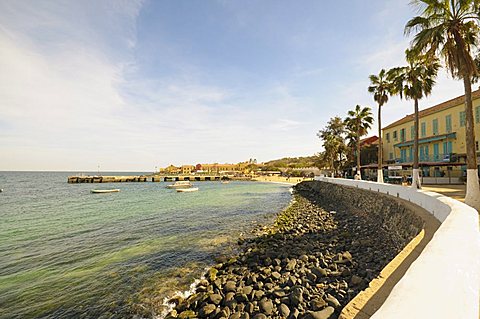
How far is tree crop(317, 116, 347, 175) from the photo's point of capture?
42.7 metres

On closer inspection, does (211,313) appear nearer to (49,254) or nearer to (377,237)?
(377,237)

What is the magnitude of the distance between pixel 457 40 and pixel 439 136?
20120 millimetres

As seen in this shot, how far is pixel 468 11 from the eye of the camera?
10164mm

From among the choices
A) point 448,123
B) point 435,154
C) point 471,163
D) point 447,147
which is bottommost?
point 471,163

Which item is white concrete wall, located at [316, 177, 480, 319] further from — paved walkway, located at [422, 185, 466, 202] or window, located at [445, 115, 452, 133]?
window, located at [445, 115, 452, 133]

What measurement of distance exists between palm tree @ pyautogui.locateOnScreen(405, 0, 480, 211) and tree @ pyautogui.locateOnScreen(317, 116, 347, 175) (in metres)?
32.1

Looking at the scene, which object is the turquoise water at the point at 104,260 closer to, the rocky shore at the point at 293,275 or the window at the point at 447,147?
the rocky shore at the point at 293,275

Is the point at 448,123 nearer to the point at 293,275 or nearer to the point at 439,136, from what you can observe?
the point at 439,136

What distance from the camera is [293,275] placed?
25.4ft

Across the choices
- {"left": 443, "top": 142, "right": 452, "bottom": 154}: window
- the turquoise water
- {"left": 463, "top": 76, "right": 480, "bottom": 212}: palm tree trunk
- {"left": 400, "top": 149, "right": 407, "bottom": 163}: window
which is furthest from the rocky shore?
{"left": 400, "top": 149, "right": 407, "bottom": 163}: window

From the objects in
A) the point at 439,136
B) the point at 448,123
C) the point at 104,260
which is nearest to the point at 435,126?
the point at 448,123

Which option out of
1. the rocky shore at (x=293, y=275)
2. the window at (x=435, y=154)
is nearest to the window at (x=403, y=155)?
the window at (x=435, y=154)

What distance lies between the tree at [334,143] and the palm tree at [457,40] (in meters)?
32.1

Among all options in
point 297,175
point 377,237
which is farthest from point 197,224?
point 297,175
